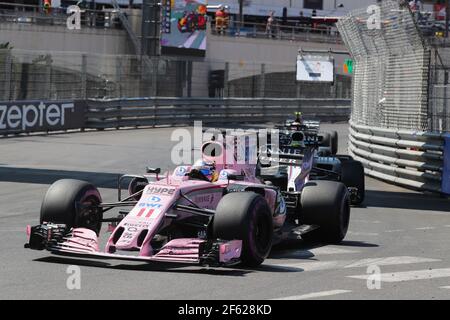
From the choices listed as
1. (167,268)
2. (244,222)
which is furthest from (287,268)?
(167,268)

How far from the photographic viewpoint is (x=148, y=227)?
9031 mm

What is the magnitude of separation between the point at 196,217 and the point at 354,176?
19.2ft

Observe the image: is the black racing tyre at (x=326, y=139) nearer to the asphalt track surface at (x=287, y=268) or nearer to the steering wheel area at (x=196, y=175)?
the asphalt track surface at (x=287, y=268)

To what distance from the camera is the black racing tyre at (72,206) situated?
9.72 m

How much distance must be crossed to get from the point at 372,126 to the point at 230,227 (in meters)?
12.8

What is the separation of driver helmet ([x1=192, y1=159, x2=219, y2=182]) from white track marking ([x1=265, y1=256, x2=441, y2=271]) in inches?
51.7

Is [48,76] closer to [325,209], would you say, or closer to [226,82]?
[226,82]

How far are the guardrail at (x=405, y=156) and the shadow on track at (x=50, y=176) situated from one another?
17.3 feet

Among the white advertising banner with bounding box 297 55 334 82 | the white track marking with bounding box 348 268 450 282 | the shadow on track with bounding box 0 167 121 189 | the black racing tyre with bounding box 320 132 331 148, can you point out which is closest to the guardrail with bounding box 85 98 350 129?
the white advertising banner with bounding box 297 55 334 82

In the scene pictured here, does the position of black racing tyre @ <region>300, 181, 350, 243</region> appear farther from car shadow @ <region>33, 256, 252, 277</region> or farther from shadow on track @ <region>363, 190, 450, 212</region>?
shadow on track @ <region>363, 190, 450, 212</region>

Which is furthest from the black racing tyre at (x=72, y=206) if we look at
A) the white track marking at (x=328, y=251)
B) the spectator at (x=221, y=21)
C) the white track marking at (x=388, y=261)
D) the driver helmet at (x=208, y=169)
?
the spectator at (x=221, y=21)

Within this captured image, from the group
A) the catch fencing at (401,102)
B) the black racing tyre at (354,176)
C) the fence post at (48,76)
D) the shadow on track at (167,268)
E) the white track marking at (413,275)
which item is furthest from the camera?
the fence post at (48,76)

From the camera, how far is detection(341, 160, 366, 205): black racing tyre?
587 inches

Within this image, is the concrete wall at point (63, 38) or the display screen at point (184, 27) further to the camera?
the display screen at point (184, 27)
